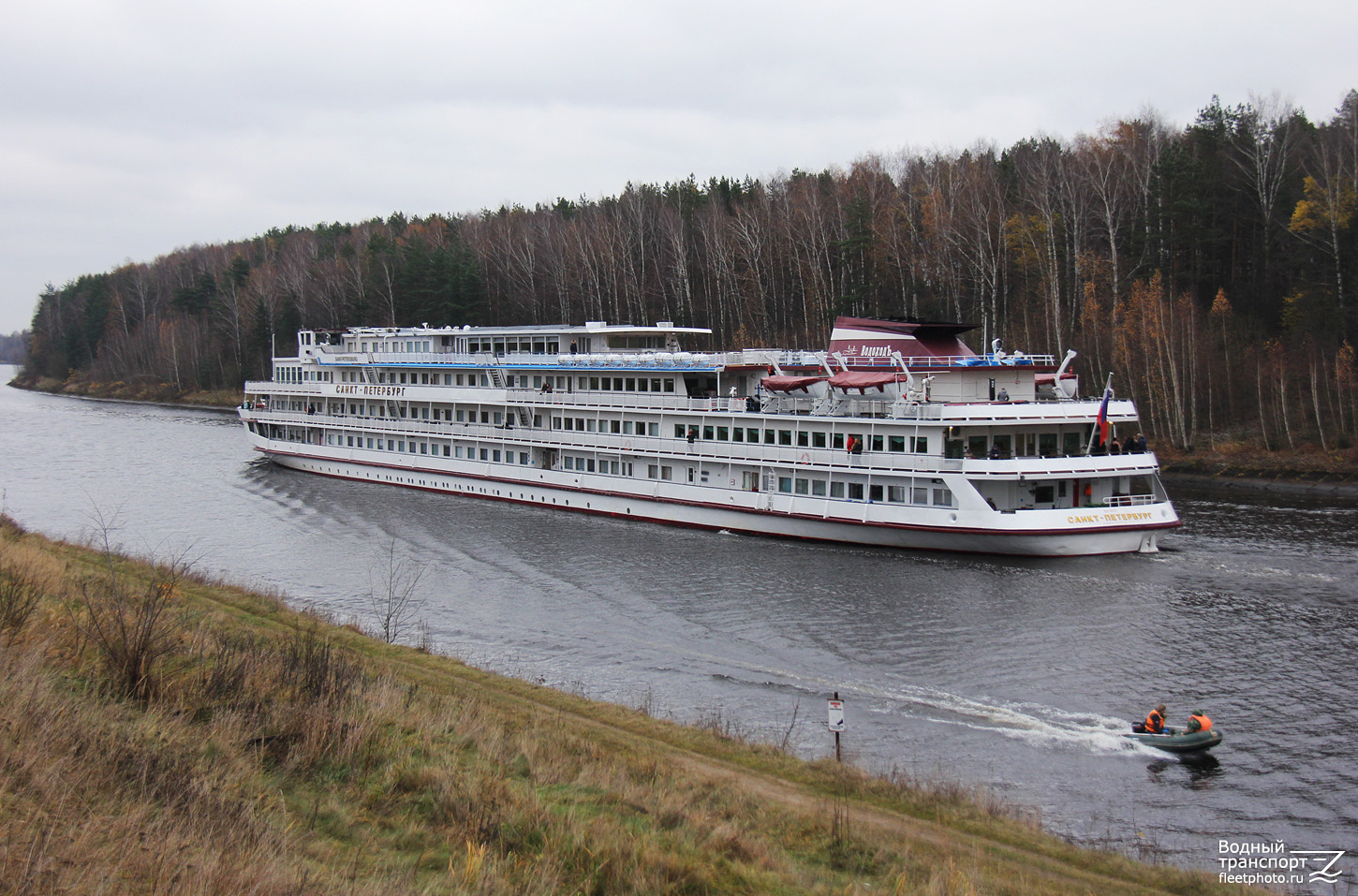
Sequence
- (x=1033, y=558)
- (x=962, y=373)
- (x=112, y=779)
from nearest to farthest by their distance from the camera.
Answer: (x=112, y=779) → (x=1033, y=558) → (x=962, y=373)

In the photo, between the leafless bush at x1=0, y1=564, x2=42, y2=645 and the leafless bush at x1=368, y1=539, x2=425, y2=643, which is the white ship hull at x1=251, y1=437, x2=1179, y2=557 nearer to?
the leafless bush at x1=368, y1=539, x2=425, y2=643

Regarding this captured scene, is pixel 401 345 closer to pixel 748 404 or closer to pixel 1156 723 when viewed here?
pixel 748 404

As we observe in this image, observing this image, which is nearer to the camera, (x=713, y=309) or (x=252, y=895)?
(x=252, y=895)

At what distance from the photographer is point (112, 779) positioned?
36.7 feet

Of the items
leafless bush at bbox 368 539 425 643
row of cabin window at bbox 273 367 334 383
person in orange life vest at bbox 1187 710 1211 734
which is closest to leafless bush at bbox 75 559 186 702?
leafless bush at bbox 368 539 425 643

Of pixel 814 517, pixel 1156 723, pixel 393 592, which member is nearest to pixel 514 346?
pixel 814 517

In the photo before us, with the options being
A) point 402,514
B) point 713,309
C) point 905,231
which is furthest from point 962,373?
point 713,309

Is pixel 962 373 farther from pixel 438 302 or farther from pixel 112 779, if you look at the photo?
pixel 438 302

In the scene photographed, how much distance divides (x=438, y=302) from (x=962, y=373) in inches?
2546

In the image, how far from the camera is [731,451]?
136 ft

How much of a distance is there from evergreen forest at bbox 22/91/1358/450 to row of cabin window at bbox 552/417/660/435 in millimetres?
20135

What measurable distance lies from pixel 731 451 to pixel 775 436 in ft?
6.87

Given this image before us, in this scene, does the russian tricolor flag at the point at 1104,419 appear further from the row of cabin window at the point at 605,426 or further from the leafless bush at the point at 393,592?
the leafless bush at the point at 393,592

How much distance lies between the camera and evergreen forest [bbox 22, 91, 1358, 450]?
5719 cm
